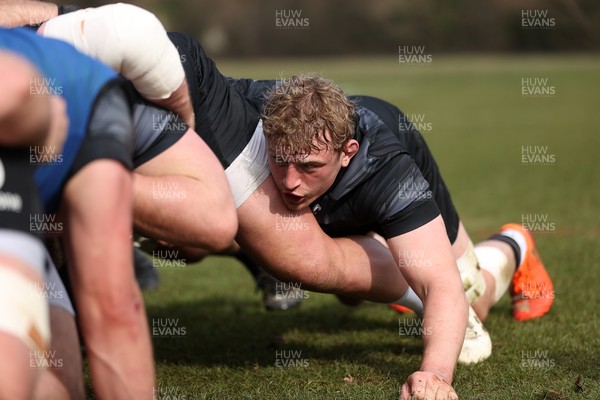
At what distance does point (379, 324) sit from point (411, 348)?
0.64 meters

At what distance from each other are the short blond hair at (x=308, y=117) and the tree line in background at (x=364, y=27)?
4380 centimetres

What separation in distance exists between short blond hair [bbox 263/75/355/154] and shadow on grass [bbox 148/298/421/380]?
118 cm

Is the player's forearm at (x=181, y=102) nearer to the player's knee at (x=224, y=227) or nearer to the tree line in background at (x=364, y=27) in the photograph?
the player's knee at (x=224, y=227)

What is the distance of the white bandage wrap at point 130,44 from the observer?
10.5 feet

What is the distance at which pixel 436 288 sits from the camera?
3879 millimetres

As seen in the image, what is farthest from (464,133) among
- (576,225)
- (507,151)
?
(576,225)

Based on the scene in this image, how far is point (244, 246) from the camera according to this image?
412 centimetres

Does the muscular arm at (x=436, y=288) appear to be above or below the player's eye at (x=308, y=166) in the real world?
below

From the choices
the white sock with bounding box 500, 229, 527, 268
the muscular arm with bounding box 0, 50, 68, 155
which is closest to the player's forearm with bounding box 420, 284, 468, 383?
the white sock with bounding box 500, 229, 527, 268

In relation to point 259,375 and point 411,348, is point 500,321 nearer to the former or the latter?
point 411,348

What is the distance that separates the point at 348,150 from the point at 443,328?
33.7 inches

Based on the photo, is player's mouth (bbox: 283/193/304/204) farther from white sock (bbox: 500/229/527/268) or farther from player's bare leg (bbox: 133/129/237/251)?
white sock (bbox: 500/229/527/268)

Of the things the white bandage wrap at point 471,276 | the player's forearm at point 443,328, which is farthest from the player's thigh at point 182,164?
the white bandage wrap at point 471,276

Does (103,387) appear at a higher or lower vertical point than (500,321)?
higher
